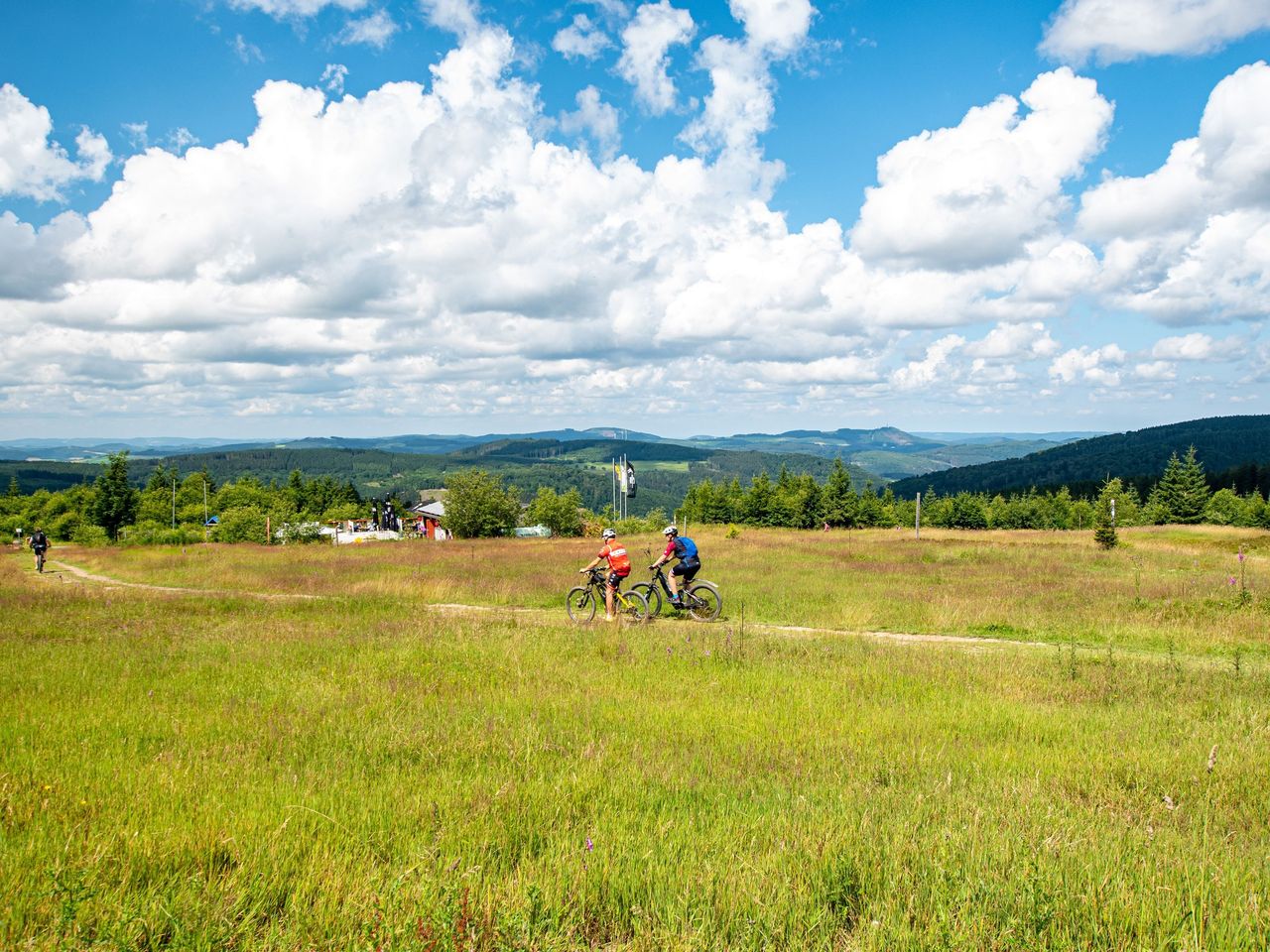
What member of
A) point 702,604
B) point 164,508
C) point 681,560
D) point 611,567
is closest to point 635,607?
point 611,567

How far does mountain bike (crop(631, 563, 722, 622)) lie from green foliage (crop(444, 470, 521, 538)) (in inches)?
2071

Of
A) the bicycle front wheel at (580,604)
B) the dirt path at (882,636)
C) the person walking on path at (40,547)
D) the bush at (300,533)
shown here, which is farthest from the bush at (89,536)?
the bicycle front wheel at (580,604)

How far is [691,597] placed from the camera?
1656 centimetres

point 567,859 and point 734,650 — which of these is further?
point 734,650

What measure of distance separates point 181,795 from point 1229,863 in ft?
21.3

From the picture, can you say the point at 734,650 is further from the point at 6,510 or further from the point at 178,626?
the point at 6,510

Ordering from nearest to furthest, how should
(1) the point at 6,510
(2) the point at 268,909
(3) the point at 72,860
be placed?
1. (2) the point at 268,909
2. (3) the point at 72,860
3. (1) the point at 6,510

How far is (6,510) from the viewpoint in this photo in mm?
105125

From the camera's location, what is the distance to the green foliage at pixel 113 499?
84250 millimetres

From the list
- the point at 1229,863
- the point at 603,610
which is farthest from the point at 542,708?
the point at 603,610

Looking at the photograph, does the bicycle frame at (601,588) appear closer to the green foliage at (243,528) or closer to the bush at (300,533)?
the bush at (300,533)

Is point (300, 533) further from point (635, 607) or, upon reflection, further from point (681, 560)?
point (681, 560)

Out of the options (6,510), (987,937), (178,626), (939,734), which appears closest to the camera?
(987,937)

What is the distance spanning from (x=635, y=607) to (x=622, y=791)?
10.8 meters
